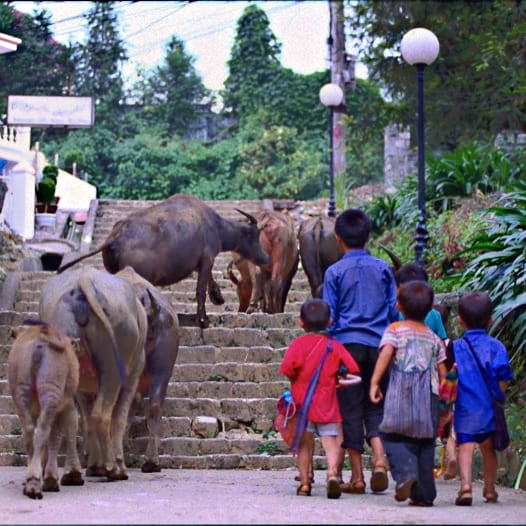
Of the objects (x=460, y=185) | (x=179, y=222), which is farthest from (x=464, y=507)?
(x=460, y=185)

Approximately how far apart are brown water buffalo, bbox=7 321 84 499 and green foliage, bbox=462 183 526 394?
3.74m

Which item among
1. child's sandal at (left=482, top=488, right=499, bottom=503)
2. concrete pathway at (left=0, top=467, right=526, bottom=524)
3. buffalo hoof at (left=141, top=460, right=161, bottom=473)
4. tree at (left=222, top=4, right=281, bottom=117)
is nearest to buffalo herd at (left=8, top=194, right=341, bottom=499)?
buffalo hoof at (left=141, top=460, right=161, bottom=473)

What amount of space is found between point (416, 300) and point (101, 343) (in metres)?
2.45

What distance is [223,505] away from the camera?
7617 mm

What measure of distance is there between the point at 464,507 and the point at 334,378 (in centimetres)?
120

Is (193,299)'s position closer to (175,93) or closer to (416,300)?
(416,300)

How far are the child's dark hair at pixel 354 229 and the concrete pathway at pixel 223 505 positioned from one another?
178 cm

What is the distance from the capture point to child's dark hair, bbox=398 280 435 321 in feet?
28.0

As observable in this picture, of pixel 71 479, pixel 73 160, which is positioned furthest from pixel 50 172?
pixel 71 479

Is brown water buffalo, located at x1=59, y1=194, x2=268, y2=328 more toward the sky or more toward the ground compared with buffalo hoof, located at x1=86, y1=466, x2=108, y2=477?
more toward the sky

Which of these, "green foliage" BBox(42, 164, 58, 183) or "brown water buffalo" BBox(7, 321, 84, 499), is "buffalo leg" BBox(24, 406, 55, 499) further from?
"green foliage" BBox(42, 164, 58, 183)

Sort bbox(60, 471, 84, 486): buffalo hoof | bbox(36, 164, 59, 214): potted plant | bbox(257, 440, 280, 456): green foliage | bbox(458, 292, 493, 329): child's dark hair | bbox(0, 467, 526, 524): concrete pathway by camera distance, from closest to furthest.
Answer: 1. bbox(0, 467, 526, 524): concrete pathway
2. bbox(458, 292, 493, 329): child's dark hair
3. bbox(60, 471, 84, 486): buffalo hoof
4. bbox(257, 440, 280, 456): green foliage
5. bbox(36, 164, 59, 214): potted plant

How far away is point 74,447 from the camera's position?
362 inches

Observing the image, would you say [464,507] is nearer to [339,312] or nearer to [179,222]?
[339,312]
